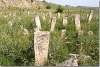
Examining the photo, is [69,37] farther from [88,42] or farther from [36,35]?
[36,35]

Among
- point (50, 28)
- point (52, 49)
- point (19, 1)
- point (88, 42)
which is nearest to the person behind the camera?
point (52, 49)

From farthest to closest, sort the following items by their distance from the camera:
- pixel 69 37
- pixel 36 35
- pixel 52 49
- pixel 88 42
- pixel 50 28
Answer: pixel 50 28
pixel 69 37
pixel 88 42
pixel 52 49
pixel 36 35

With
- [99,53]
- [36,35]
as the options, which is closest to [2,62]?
[36,35]

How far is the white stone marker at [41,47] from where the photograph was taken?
545 cm

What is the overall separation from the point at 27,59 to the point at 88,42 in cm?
164

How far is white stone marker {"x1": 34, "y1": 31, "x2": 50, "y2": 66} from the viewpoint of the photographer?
5449mm

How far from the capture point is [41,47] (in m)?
5.45

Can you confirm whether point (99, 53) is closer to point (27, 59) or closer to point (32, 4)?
point (27, 59)

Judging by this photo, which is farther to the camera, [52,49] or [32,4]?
[32,4]

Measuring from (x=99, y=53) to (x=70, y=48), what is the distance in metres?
0.78

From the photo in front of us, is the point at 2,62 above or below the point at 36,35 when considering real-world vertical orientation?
below

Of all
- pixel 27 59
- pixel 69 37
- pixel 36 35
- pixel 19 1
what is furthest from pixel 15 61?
pixel 19 1

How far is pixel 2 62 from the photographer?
18.5 ft

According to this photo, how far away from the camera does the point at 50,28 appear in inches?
368
